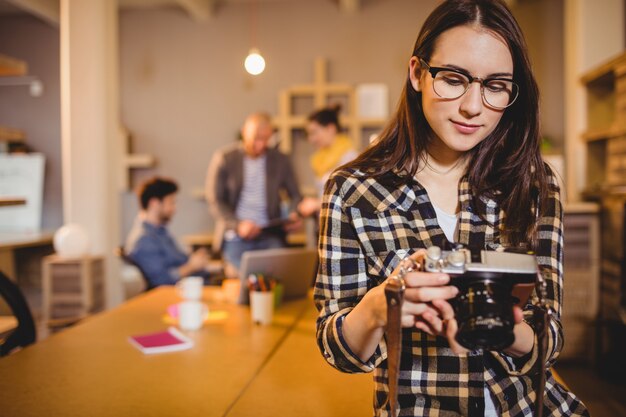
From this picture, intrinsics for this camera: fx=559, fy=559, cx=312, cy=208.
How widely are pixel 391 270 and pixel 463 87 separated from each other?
35 centimetres

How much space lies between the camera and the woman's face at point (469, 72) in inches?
38.9

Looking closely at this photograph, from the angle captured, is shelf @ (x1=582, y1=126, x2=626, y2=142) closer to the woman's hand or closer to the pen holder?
the pen holder

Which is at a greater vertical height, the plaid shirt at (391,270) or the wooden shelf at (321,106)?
the wooden shelf at (321,106)

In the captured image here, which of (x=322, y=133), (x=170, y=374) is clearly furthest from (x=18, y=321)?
(x=322, y=133)

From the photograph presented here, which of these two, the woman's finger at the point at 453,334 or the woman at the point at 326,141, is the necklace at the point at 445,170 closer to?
the woman's finger at the point at 453,334

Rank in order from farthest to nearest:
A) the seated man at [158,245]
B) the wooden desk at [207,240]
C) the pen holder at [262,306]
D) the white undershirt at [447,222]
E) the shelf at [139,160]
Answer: the shelf at [139,160] → the wooden desk at [207,240] → the seated man at [158,245] → the pen holder at [262,306] → the white undershirt at [447,222]

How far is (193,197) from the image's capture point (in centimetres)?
581

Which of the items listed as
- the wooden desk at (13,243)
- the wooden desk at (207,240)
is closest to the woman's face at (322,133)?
the wooden desk at (207,240)

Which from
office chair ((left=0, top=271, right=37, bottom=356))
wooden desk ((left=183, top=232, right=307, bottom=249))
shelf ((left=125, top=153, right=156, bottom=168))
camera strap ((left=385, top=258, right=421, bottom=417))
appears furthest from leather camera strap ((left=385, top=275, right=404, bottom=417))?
shelf ((left=125, top=153, right=156, bottom=168))

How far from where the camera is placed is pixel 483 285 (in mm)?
781

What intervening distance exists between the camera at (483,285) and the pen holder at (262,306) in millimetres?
1152

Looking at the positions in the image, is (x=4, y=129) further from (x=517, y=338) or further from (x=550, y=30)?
(x=517, y=338)

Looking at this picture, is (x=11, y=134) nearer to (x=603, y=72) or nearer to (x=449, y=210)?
(x=603, y=72)

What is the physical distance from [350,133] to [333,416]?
4.45 metres
